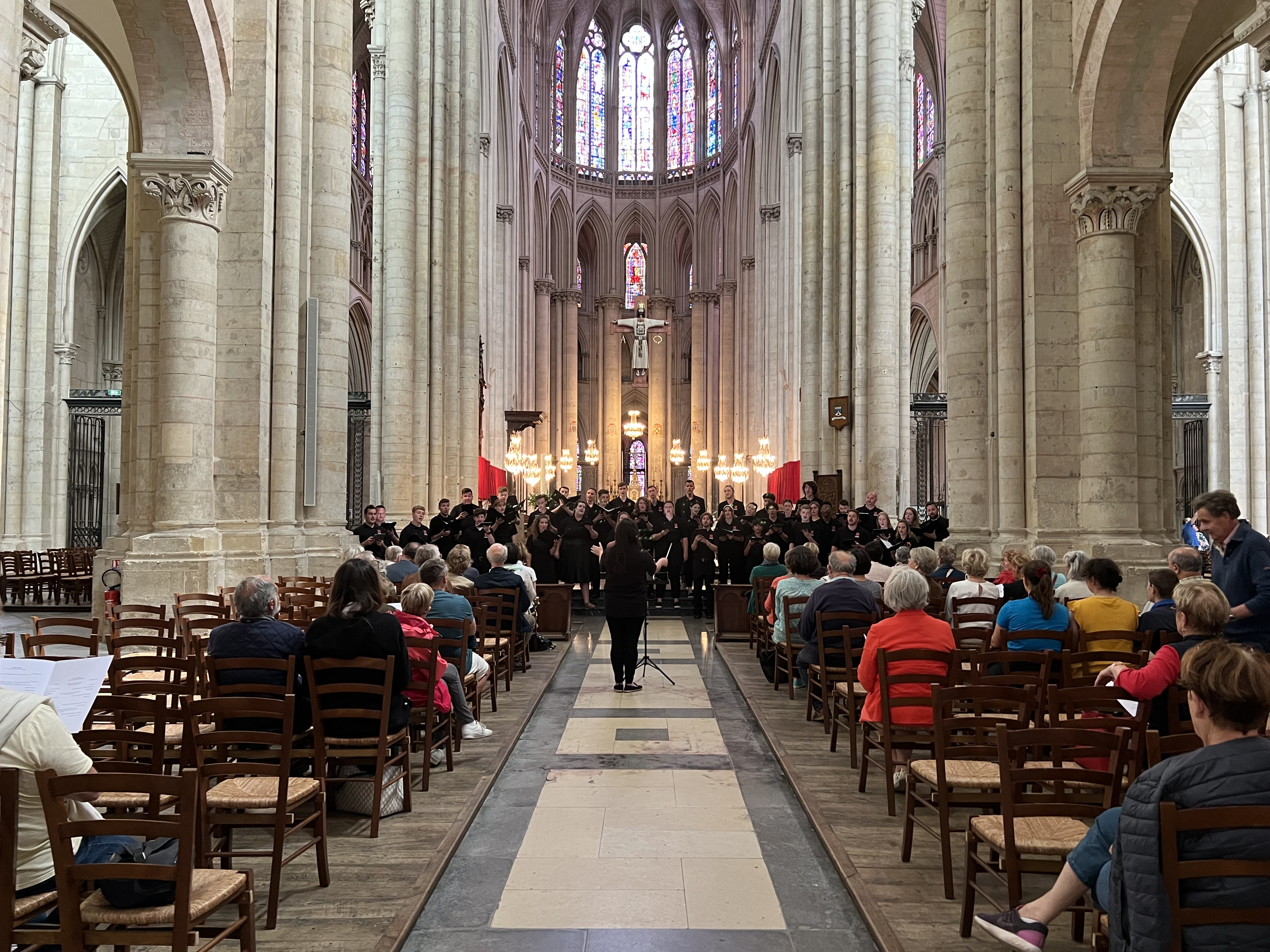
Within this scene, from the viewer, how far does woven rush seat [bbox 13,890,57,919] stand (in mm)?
2939

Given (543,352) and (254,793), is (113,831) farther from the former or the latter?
(543,352)

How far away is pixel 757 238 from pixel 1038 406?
26742 mm

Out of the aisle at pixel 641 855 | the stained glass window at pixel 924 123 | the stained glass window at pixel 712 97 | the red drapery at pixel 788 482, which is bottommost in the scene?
the aisle at pixel 641 855

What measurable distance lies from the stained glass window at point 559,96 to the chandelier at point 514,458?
22306 millimetres

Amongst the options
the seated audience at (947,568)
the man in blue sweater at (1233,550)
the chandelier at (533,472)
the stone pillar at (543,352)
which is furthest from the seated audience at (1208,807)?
the stone pillar at (543,352)

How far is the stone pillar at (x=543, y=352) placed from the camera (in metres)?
43.7

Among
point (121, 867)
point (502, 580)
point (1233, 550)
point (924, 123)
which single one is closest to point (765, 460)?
point (924, 123)

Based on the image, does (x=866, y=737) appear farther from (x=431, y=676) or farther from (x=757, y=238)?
(x=757, y=238)

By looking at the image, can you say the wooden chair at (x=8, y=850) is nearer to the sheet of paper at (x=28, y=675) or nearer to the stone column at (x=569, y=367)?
the sheet of paper at (x=28, y=675)

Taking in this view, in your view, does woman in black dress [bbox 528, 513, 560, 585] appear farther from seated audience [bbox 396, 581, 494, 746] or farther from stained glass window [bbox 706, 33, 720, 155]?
stained glass window [bbox 706, 33, 720, 155]

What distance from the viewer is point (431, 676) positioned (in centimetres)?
595

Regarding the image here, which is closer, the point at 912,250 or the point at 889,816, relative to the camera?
the point at 889,816

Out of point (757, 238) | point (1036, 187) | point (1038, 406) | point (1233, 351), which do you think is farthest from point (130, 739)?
point (757, 238)

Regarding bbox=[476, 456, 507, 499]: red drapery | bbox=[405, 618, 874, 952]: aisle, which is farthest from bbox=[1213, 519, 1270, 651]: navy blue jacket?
bbox=[476, 456, 507, 499]: red drapery
